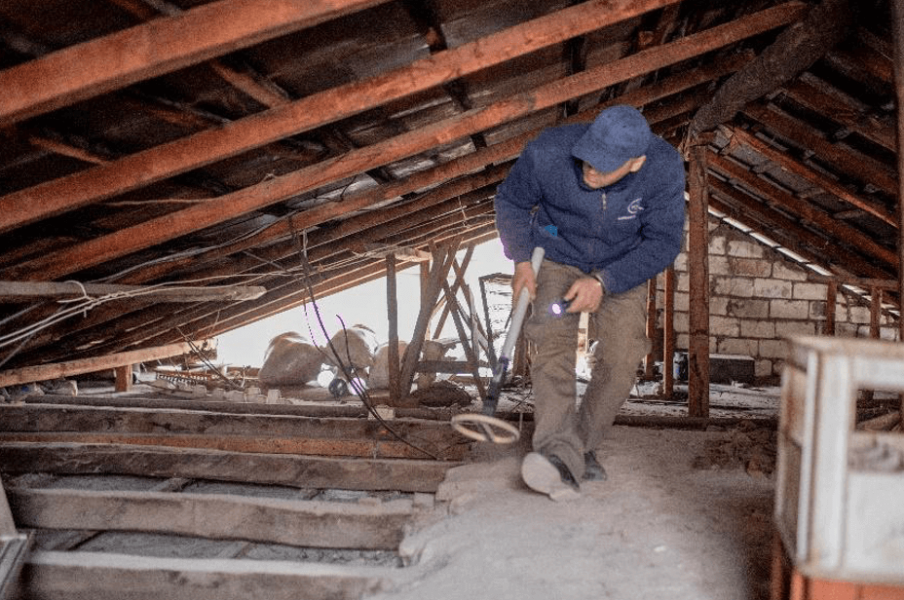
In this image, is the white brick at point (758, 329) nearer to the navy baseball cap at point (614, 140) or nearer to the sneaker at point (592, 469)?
the sneaker at point (592, 469)

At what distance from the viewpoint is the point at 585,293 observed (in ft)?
6.35

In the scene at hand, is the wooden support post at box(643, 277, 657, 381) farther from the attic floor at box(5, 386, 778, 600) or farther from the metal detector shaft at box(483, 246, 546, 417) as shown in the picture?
the metal detector shaft at box(483, 246, 546, 417)

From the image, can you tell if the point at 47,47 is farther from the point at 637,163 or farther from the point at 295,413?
the point at 295,413

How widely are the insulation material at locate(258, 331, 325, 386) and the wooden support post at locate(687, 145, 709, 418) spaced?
13.5 ft

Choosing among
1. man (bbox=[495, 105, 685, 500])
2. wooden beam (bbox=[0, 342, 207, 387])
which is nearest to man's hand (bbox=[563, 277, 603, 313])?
man (bbox=[495, 105, 685, 500])

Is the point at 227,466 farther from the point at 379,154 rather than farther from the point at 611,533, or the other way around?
the point at 611,533

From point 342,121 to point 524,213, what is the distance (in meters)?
1.06

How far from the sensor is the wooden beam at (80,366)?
507 cm

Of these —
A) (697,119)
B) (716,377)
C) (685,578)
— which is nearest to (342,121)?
(685,578)

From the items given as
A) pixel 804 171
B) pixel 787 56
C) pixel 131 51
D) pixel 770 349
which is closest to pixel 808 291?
pixel 770 349

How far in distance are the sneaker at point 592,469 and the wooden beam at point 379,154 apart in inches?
64.9

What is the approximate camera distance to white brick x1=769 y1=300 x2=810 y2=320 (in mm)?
8469

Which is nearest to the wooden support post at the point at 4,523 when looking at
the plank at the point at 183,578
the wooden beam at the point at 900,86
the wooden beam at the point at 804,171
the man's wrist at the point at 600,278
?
the plank at the point at 183,578

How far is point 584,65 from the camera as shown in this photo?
10.4 ft
